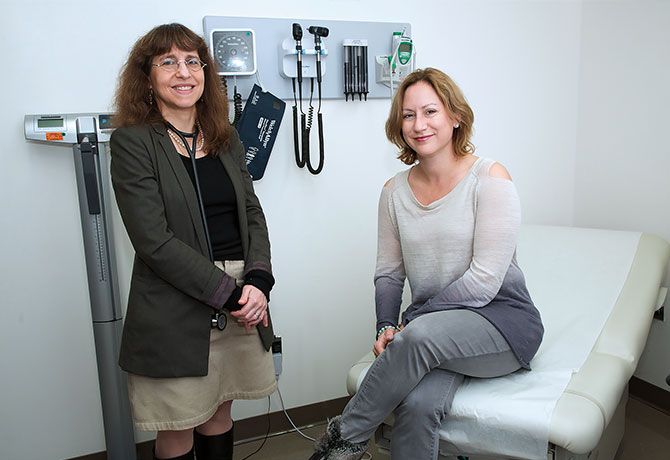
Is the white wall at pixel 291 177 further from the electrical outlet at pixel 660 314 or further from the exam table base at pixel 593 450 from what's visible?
the exam table base at pixel 593 450

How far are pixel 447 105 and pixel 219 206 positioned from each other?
684 mm

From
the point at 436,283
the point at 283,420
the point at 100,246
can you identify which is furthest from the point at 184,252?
the point at 283,420

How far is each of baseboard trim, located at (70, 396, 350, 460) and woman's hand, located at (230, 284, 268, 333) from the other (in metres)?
0.91

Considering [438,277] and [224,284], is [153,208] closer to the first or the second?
[224,284]

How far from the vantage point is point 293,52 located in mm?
1926

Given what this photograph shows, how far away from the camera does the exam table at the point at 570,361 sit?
4.04 ft

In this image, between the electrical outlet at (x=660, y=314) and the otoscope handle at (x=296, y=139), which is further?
the electrical outlet at (x=660, y=314)

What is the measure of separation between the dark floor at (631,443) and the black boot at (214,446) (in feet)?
1.87

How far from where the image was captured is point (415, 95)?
1.48 m

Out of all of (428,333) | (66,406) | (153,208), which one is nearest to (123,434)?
(66,406)

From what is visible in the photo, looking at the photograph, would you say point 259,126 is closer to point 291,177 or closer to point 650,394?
point 291,177

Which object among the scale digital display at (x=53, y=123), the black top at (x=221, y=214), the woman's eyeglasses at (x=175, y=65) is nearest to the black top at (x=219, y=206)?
the black top at (x=221, y=214)

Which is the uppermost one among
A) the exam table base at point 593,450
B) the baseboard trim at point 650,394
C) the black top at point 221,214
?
the black top at point 221,214

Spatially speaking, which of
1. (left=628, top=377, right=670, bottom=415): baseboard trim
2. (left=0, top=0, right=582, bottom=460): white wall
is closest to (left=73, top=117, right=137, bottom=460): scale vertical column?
(left=0, top=0, right=582, bottom=460): white wall
